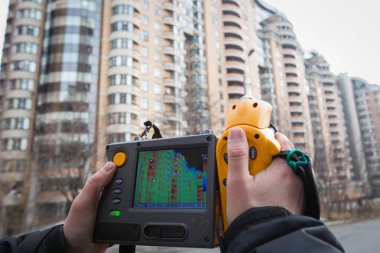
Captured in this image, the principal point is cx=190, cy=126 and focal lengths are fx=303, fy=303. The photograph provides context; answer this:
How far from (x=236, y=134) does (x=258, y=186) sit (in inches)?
5.1

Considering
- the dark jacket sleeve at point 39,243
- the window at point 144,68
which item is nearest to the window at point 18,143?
the window at point 144,68

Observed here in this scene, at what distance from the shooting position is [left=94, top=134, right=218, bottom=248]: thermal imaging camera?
0.77 metres

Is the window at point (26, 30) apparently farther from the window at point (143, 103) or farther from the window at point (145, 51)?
the window at point (143, 103)

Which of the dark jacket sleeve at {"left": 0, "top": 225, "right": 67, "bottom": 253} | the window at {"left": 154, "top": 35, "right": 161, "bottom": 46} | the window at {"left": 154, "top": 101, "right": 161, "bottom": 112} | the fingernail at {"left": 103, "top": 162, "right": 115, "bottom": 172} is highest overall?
the window at {"left": 154, "top": 35, "right": 161, "bottom": 46}

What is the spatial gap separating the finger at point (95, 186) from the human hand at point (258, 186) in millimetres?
399

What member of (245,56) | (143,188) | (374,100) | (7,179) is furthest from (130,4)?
(374,100)

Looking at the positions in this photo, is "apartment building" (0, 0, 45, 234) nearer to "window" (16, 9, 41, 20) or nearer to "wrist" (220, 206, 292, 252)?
"window" (16, 9, 41, 20)

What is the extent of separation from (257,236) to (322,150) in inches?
901

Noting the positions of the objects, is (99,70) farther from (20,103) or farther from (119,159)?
(119,159)

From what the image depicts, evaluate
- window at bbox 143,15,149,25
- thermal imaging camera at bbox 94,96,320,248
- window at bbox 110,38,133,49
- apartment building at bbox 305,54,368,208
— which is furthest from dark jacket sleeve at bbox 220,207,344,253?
apartment building at bbox 305,54,368,208

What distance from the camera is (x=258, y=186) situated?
0.63 m

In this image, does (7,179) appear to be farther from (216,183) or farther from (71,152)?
(216,183)

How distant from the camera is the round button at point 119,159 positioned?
36.2 inches

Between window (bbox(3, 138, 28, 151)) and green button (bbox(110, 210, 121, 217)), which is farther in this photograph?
window (bbox(3, 138, 28, 151))
